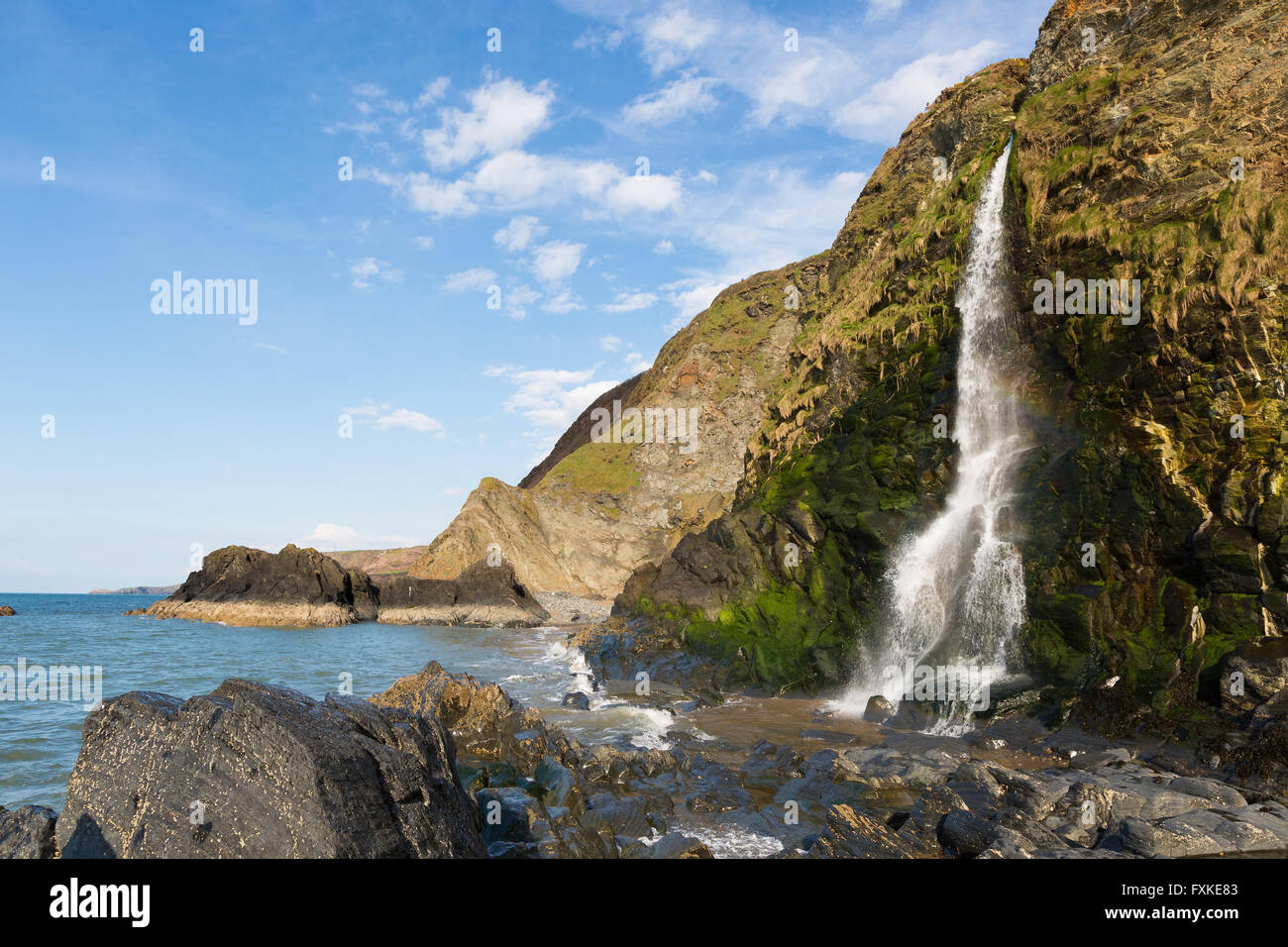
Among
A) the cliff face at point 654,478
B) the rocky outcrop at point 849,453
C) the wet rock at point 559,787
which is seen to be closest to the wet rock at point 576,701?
the rocky outcrop at point 849,453

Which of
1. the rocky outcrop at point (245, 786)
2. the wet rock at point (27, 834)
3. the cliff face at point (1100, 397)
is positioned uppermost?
the cliff face at point (1100, 397)

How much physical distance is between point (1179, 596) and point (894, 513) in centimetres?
964

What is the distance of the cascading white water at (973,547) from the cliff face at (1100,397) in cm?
68

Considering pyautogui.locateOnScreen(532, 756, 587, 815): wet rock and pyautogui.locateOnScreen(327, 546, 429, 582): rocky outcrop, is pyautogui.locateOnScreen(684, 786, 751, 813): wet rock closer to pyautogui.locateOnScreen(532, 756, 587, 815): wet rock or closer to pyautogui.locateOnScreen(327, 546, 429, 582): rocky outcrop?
pyautogui.locateOnScreen(532, 756, 587, 815): wet rock

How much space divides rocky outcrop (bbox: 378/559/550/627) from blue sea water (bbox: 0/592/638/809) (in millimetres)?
3518

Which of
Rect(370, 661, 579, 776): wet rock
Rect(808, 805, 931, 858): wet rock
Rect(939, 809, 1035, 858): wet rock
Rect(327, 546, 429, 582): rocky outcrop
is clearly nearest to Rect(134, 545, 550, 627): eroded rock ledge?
Rect(370, 661, 579, 776): wet rock

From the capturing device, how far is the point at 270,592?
65.7 metres

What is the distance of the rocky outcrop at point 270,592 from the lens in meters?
63.5

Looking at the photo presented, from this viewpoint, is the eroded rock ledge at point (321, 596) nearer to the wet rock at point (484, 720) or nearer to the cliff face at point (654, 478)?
the cliff face at point (654, 478)

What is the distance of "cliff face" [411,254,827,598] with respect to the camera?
8344 cm
